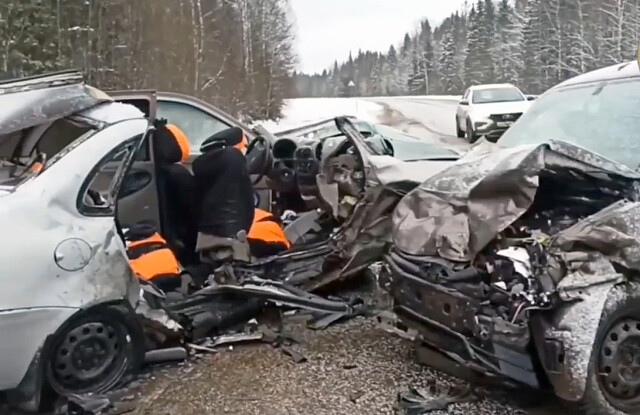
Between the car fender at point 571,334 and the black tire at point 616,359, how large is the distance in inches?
4.2

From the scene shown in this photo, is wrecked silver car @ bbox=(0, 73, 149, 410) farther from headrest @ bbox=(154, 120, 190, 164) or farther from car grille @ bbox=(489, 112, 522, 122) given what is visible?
car grille @ bbox=(489, 112, 522, 122)

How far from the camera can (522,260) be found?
3.62m

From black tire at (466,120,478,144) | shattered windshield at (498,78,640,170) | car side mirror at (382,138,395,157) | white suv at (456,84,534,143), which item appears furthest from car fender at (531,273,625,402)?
Result: black tire at (466,120,478,144)

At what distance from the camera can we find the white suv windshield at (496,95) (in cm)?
2320

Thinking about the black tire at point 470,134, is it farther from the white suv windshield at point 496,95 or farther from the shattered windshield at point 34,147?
the shattered windshield at point 34,147

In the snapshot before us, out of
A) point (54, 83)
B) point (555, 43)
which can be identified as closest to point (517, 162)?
point (54, 83)

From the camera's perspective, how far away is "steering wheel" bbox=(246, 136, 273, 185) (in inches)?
256

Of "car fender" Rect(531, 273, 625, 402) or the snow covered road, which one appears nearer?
"car fender" Rect(531, 273, 625, 402)

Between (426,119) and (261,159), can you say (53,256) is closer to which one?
(261,159)

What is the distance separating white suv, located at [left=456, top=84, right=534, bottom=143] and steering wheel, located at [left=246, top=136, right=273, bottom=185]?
16.3 metres

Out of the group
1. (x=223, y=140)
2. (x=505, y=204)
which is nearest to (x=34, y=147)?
(x=223, y=140)

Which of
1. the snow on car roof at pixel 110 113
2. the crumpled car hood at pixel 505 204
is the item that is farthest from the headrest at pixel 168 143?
the crumpled car hood at pixel 505 204

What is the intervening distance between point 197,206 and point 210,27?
26.3 meters

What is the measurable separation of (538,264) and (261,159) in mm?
3463
